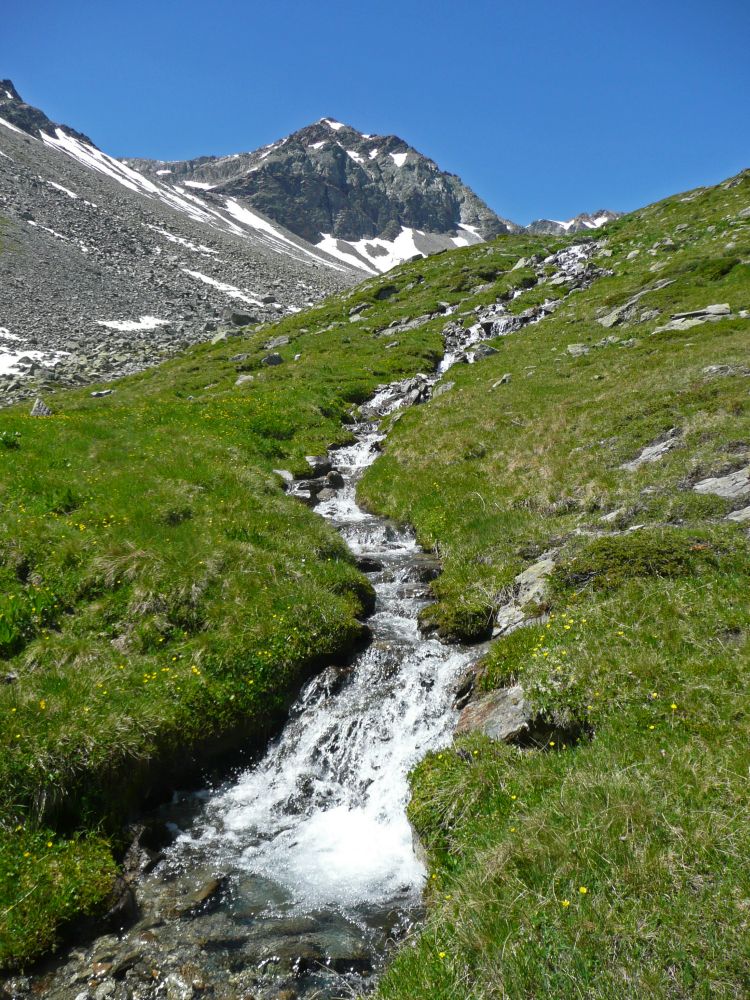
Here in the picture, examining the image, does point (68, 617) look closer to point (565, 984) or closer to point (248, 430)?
point (565, 984)

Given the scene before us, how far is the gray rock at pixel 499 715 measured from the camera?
8.09 metres

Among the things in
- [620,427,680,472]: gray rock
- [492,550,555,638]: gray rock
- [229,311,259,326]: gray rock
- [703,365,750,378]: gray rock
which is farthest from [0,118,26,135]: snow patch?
[492,550,555,638]: gray rock

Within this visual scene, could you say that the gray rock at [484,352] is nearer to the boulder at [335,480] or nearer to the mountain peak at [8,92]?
the boulder at [335,480]

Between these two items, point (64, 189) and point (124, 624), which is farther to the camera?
point (64, 189)

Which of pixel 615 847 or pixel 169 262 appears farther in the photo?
pixel 169 262

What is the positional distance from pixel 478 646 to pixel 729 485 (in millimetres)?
7153

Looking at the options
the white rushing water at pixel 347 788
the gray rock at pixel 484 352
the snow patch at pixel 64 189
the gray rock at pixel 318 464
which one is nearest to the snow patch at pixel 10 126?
the snow patch at pixel 64 189

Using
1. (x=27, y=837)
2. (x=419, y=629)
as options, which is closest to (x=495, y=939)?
(x=27, y=837)

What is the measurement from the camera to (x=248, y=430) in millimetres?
25922

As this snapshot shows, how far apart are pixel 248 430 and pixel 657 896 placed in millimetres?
23722

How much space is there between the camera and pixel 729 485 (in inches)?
515

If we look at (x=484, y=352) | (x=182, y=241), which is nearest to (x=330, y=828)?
(x=484, y=352)

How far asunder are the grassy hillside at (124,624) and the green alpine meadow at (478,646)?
0.17 ft

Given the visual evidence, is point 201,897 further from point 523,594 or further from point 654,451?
point 654,451
